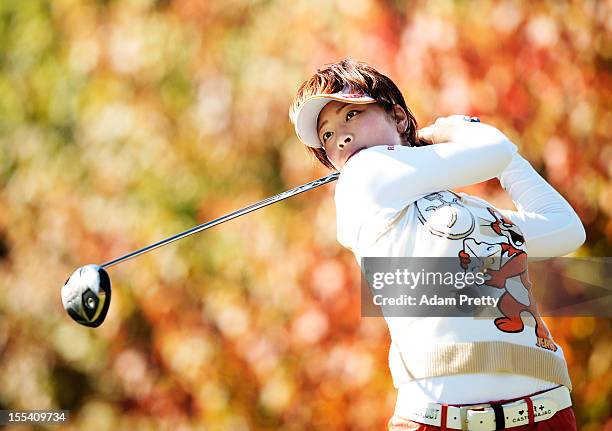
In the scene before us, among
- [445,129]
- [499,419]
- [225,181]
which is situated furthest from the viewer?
[225,181]

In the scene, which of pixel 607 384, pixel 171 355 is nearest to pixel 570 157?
pixel 607 384

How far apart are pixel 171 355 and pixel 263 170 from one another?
57cm

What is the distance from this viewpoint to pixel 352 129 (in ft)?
3.62

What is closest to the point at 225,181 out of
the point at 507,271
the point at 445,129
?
the point at 445,129

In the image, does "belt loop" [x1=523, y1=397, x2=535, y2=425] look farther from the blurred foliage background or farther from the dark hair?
the blurred foliage background

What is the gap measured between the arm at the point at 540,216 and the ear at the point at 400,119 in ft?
0.51

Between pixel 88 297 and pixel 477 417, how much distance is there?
51 centimetres

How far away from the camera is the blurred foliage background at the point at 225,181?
2.17 m

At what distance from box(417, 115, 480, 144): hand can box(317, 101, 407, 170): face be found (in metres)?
0.04

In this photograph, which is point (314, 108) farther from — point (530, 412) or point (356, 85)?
point (530, 412)

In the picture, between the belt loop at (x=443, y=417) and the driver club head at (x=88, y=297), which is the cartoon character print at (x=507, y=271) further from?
the driver club head at (x=88, y=297)

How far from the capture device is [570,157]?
215 centimetres

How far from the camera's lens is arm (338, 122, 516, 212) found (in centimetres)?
99

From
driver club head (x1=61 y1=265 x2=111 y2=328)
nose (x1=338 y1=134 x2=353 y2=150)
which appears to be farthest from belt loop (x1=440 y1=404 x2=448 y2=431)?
driver club head (x1=61 y1=265 x2=111 y2=328)
